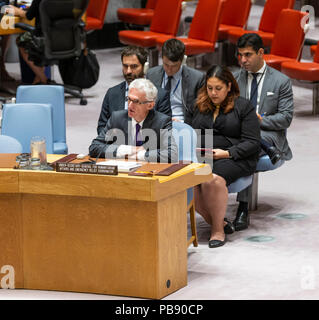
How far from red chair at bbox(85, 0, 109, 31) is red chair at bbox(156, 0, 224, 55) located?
1.08 metres

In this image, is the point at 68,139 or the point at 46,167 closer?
the point at 46,167

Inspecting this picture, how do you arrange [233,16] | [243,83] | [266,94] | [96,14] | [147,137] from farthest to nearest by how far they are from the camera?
1. [96,14]
2. [233,16]
3. [243,83]
4. [266,94]
5. [147,137]

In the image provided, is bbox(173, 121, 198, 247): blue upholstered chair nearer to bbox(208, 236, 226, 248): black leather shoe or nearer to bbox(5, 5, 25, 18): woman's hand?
bbox(208, 236, 226, 248): black leather shoe

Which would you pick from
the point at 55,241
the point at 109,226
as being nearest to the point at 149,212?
the point at 109,226

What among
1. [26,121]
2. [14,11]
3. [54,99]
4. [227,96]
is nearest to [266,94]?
[227,96]

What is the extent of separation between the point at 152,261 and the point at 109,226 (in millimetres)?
276

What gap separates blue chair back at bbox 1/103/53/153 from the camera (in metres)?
5.65

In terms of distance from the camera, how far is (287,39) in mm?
8711

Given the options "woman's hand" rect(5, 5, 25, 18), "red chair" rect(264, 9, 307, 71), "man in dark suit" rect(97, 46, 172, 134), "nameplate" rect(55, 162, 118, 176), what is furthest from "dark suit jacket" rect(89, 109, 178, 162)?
"woman's hand" rect(5, 5, 25, 18)

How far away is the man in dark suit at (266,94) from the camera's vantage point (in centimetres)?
569

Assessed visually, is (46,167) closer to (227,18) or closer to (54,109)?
(54,109)

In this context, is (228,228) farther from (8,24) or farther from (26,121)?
(8,24)

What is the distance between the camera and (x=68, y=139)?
7.68 m

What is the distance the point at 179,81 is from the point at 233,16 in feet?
13.3
